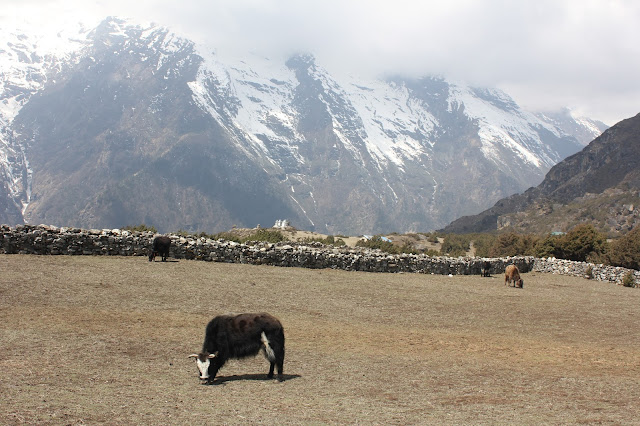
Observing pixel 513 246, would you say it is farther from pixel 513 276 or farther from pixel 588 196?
pixel 588 196

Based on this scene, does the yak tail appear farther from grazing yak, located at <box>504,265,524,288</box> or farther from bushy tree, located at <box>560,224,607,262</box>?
bushy tree, located at <box>560,224,607,262</box>

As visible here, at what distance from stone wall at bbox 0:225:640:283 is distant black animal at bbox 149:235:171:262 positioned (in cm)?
130

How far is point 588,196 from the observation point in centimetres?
12669

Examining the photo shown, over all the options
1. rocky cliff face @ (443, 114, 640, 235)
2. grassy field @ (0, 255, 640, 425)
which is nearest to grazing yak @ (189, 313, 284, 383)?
grassy field @ (0, 255, 640, 425)

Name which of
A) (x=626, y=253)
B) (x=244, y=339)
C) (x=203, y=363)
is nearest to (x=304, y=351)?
(x=244, y=339)

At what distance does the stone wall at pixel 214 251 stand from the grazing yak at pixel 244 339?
600 inches

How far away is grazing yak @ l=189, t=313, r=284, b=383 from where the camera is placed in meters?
11.8

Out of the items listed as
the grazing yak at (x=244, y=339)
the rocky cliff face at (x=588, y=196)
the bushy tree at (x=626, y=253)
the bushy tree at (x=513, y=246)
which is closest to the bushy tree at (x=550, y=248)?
the bushy tree at (x=513, y=246)

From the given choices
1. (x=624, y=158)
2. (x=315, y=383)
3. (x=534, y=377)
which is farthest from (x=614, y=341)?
(x=624, y=158)

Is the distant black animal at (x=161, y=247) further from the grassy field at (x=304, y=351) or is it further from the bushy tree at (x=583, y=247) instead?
the bushy tree at (x=583, y=247)

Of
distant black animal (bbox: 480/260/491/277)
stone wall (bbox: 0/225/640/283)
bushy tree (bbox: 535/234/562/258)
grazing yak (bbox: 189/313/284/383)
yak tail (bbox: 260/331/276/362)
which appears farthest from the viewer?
bushy tree (bbox: 535/234/562/258)

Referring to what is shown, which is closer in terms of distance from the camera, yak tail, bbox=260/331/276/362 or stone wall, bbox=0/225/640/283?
yak tail, bbox=260/331/276/362

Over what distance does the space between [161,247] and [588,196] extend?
395ft

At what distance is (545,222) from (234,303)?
4129 inches
